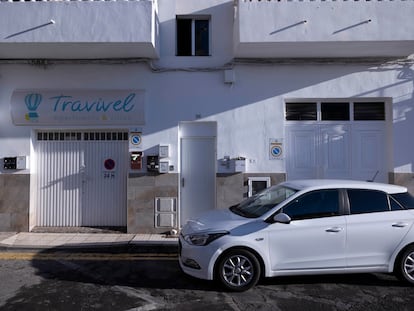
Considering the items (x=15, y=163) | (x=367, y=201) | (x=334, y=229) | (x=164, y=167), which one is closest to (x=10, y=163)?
(x=15, y=163)

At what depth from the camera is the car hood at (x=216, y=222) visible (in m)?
5.24

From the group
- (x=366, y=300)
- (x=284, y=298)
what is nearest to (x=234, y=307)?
(x=284, y=298)

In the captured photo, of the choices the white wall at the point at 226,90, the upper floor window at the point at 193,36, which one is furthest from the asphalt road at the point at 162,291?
the upper floor window at the point at 193,36

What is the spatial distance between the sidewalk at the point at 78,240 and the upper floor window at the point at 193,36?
15.3ft

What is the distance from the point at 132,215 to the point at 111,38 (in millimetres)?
4109

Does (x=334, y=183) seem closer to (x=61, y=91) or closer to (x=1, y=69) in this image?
(x=61, y=91)

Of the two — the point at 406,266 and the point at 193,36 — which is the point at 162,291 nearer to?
the point at 406,266

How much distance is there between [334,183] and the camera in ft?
18.6

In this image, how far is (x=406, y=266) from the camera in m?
5.31

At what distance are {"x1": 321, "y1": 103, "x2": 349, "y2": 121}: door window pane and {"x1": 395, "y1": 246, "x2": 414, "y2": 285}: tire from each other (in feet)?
15.1

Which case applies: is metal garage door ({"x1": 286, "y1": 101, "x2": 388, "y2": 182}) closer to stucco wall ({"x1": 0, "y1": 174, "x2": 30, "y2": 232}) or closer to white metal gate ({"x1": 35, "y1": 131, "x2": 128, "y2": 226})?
white metal gate ({"x1": 35, "y1": 131, "x2": 128, "y2": 226})

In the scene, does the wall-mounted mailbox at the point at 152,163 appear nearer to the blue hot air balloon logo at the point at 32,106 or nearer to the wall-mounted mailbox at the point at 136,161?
the wall-mounted mailbox at the point at 136,161

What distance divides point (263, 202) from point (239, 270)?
4.26 feet

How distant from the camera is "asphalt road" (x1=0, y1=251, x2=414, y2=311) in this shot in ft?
15.2
